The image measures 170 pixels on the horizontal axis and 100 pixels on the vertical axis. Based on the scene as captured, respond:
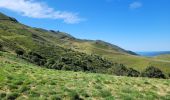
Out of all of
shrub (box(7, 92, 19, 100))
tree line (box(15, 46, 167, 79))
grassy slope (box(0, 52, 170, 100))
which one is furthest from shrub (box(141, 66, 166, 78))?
shrub (box(7, 92, 19, 100))

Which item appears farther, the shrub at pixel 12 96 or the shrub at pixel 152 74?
the shrub at pixel 152 74

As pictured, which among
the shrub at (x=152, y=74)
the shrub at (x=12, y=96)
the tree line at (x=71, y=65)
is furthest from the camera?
the shrub at (x=152, y=74)

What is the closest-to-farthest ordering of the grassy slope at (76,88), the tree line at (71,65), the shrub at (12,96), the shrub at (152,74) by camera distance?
the shrub at (12,96) < the grassy slope at (76,88) < the tree line at (71,65) < the shrub at (152,74)

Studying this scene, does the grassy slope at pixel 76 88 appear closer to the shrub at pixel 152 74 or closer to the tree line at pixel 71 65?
the tree line at pixel 71 65

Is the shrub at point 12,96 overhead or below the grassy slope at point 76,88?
below

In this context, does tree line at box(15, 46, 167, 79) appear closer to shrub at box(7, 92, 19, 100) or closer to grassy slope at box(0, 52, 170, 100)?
grassy slope at box(0, 52, 170, 100)

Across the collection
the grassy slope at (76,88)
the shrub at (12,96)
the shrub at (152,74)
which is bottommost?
the shrub at (152,74)

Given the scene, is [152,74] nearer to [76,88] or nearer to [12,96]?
[76,88]

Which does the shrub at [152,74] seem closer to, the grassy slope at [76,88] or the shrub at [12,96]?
the grassy slope at [76,88]

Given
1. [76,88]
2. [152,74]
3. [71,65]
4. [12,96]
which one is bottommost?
[152,74]

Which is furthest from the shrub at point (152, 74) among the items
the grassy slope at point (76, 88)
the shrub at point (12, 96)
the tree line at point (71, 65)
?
the shrub at point (12, 96)

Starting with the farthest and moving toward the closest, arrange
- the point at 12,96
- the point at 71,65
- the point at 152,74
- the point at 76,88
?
the point at 152,74 < the point at 71,65 < the point at 76,88 < the point at 12,96

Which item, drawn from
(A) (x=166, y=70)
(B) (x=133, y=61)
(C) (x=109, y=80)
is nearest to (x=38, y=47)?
(A) (x=166, y=70)

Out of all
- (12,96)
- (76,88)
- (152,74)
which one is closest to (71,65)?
(152,74)
